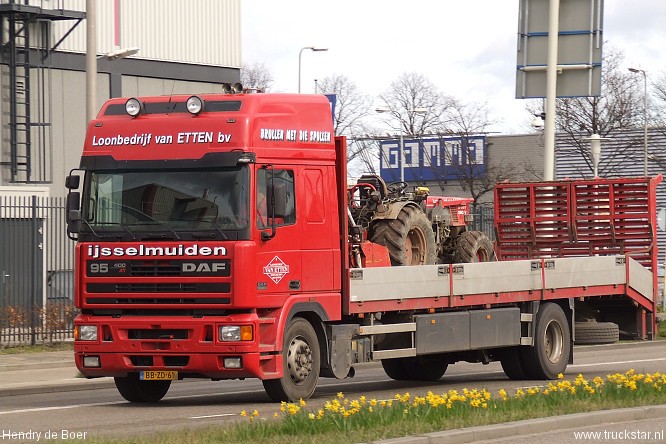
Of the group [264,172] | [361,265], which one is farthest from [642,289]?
[264,172]

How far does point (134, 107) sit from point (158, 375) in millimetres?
3063

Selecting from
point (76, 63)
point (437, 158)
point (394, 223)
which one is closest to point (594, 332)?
point (394, 223)

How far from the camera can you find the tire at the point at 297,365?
1481 cm

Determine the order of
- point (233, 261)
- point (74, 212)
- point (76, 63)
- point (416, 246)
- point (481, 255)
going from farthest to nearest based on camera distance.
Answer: point (76, 63), point (481, 255), point (416, 246), point (74, 212), point (233, 261)

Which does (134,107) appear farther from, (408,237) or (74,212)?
(408,237)

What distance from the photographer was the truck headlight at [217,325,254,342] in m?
14.3

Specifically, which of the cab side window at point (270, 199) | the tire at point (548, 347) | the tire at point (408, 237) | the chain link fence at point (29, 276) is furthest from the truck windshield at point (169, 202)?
the chain link fence at point (29, 276)

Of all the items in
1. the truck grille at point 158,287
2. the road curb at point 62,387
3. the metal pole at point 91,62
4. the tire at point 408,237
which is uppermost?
the metal pole at point 91,62

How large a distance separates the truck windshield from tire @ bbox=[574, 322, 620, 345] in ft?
24.2

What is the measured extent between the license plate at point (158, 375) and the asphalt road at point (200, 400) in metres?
0.37

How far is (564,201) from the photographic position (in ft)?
72.4

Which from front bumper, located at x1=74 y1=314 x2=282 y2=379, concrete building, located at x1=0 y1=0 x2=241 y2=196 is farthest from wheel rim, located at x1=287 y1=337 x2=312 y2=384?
concrete building, located at x1=0 y1=0 x2=241 y2=196

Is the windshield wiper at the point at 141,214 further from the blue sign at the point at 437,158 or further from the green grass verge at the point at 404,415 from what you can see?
the blue sign at the point at 437,158

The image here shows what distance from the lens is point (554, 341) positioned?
19.4 meters
